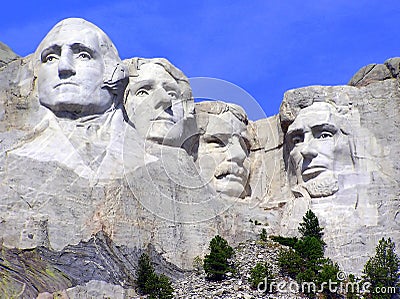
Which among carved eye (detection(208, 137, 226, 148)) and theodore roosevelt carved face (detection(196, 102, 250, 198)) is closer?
theodore roosevelt carved face (detection(196, 102, 250, 198))

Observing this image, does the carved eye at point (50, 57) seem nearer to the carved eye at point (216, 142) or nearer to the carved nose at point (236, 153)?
the carved eye at point (216, 142)

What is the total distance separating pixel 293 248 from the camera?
123 feet

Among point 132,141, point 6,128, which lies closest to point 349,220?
point 132,141

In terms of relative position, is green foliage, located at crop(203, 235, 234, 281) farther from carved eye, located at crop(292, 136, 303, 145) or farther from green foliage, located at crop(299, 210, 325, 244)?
carved eye, located at crop(292, 136, 303, 145)

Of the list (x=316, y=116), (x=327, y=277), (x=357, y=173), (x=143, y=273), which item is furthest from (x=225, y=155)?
(x=143, y=273)

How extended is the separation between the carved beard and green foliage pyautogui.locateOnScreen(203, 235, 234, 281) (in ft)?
12.2

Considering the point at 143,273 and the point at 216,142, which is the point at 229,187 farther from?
the point at 143,273

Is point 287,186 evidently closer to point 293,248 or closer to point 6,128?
point 293,248

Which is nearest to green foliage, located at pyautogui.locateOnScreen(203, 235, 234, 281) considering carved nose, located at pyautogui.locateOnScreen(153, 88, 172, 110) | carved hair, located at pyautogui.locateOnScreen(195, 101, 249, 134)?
carved nose, located at pyautogui.locateOnScreen(153, 88, 172, 110)

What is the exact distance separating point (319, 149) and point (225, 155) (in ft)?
7.80

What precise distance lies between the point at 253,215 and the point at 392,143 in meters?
3.52

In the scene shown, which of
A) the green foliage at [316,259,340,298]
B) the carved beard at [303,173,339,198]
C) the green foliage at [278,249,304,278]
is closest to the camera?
the green foliage at [316,259,340,298]

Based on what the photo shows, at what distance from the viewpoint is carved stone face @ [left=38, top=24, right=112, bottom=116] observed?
37.4 m

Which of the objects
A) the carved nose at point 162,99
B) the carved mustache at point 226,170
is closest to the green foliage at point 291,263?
the carved mustache at point 226,170
